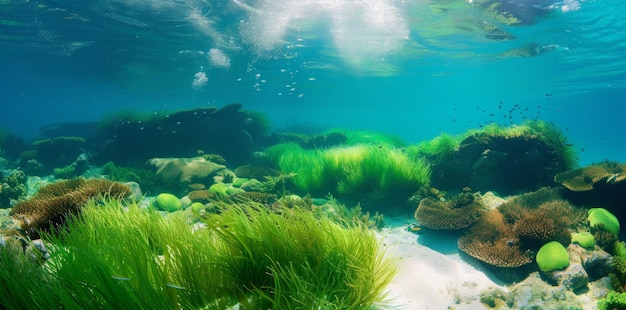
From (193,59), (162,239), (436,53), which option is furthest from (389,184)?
(193,59)

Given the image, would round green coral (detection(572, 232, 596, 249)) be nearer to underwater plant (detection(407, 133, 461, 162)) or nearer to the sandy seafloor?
the sandy seafloor

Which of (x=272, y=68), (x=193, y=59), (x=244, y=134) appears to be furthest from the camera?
(x=272, y=68)

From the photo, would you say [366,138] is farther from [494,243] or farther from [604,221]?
[494,243]

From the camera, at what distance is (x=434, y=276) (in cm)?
474

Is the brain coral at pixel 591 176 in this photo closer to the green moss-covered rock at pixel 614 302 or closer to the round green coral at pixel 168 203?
the green moss-covered rock at pixel 614 302

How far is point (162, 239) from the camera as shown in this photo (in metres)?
2.62

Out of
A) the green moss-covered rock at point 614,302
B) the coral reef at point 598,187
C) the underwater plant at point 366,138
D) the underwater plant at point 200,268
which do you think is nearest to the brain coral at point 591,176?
the coral reef at point 598,187

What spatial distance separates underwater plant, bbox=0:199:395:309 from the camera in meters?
1.91

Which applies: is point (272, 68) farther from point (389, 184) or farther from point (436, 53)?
point (389, 184)

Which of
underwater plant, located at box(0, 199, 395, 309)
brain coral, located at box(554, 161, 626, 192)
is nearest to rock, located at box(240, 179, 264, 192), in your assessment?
underwater plant, located at box(0, 199, 395, 309)

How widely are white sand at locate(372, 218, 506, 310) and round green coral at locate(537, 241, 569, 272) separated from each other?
0.74 meters

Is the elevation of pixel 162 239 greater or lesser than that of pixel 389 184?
greater

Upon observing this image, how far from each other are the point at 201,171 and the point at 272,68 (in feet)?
88.1

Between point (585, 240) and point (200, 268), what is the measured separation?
21.0ft
